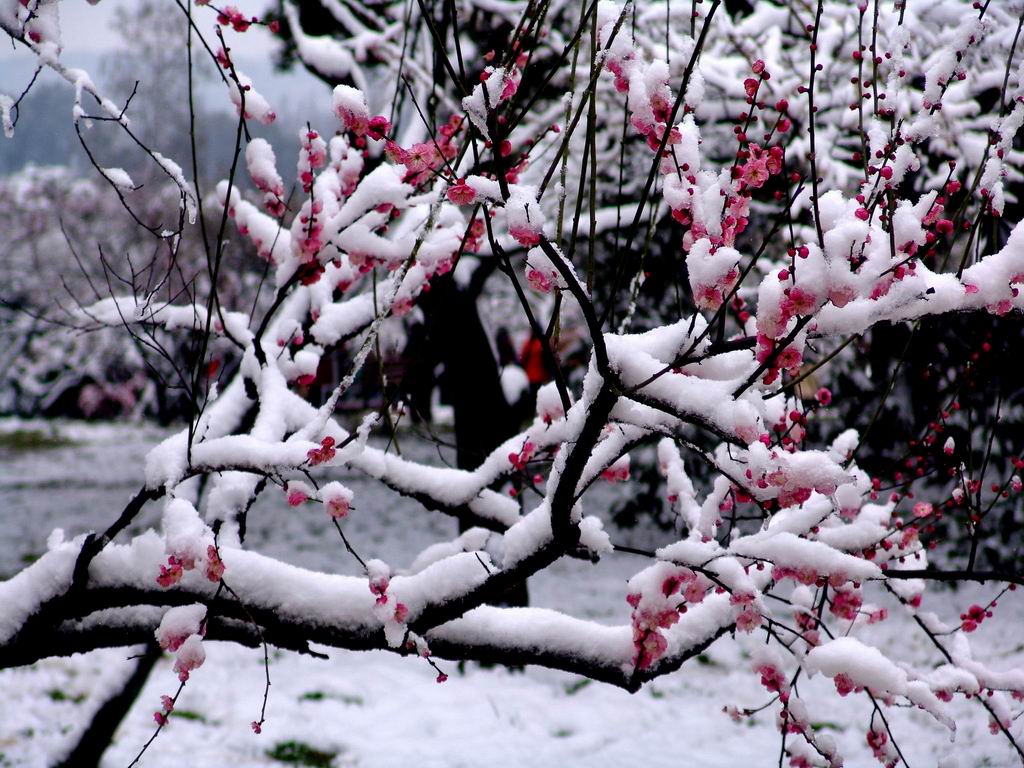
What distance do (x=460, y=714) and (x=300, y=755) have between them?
904 millimetres

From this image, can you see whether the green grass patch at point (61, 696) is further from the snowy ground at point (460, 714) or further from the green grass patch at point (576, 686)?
the green grass patch at point (576, 686)

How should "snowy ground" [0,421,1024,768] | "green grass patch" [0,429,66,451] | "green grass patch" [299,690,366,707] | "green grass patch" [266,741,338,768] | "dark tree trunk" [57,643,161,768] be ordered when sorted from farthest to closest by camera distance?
"green grass patch" [0,429,66,451], "green grass patch" [299,690,366,707], "snowy ground" [0,421,1024,768], "green grass patch" [266,741,338,768], "dark tree trunk" [57,643,161,768]

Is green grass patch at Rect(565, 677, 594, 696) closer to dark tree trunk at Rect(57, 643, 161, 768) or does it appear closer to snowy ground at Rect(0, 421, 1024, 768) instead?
snowy ground at Rect(0, 421, 1024, 768)

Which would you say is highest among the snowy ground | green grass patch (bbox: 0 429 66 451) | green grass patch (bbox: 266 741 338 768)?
green grass patch (bbox: 0 429 66 451)

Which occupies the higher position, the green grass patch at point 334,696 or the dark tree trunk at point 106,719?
the green grass patch at point 334,696

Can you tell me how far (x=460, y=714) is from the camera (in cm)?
422

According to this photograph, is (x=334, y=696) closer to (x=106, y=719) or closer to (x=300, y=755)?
(x=300, y=755)

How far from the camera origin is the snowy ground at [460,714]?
376cm

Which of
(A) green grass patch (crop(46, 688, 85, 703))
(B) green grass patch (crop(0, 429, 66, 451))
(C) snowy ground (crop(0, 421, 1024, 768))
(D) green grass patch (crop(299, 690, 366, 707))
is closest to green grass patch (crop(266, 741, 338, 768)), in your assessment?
(C) snowy ground (crop(0, 421, 1024, 768))

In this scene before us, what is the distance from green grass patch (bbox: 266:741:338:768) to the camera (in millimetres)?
3652

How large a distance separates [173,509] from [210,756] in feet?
8.55

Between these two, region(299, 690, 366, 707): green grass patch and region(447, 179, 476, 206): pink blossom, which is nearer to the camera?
region(447, 179, 476, 206): pink blossom

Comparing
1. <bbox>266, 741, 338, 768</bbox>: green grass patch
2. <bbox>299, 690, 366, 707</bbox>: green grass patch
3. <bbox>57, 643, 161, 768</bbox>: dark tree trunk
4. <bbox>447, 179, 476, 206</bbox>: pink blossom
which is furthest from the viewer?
<bbox>299, 690, 366, 707</bbox>: green grass patch

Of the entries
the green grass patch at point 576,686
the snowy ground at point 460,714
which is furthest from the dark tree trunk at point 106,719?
the green grass patch at point 576,686
